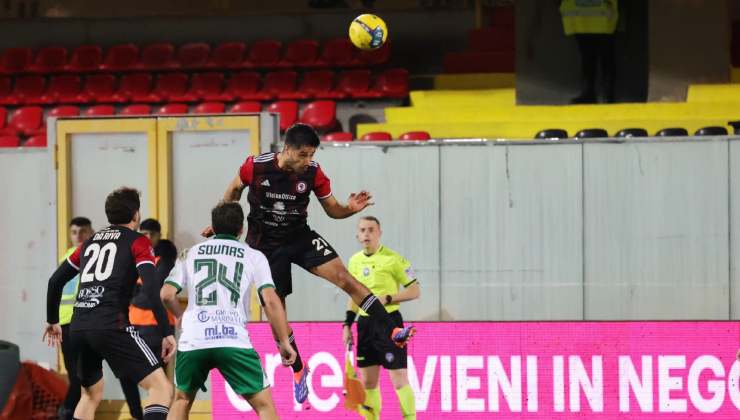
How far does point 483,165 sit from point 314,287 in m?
2.13

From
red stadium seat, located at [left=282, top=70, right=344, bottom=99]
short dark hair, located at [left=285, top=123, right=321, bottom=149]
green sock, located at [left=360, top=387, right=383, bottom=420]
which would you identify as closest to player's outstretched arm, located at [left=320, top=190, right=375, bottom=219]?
short dark hair, located at [left=285, top=123, right=321, bottom=149]

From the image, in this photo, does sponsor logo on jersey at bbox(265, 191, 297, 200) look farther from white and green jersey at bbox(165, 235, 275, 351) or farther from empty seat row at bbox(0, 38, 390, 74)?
empty seat row at bbox(0, 38, 390, 74)

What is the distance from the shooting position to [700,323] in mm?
11703

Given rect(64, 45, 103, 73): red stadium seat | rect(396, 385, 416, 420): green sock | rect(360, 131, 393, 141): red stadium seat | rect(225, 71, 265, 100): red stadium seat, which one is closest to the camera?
rect(396, 385, 416, 420): green sock

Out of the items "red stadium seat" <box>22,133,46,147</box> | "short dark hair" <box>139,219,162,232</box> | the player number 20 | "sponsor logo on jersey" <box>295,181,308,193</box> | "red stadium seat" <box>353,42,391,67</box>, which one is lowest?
the player number 20

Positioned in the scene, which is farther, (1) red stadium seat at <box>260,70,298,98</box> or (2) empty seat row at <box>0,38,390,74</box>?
(2) empty seat row at <box>0,38,390,74</box>

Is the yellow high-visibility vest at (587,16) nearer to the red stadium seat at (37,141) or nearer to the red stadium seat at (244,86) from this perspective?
the red stadium seat at (244,86)

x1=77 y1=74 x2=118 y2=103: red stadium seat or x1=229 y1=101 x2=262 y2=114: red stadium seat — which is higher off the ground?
x1=77 y1=74 x2=118 y2=103: red stadium seat

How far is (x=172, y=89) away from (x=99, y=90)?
1.21 meters

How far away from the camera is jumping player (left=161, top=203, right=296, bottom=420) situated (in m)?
8.22

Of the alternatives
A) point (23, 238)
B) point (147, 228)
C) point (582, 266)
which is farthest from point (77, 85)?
point (582, 266)

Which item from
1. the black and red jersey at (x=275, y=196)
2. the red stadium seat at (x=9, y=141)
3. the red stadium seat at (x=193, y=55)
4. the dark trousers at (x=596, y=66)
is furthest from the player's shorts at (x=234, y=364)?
the red stadium seat at (x=193, y=55)

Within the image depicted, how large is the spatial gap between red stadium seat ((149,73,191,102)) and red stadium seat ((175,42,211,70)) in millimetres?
212

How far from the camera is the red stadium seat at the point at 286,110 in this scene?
18984 mm
